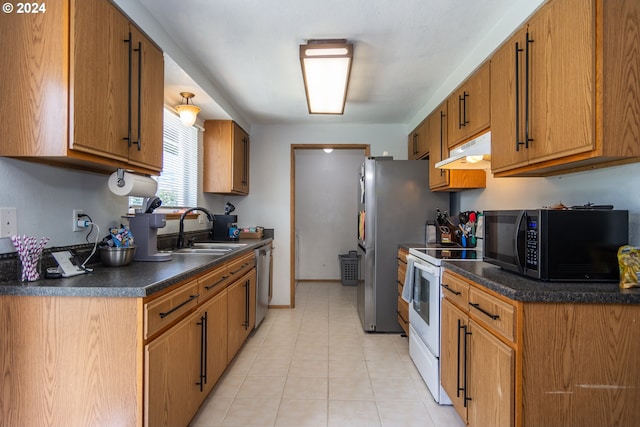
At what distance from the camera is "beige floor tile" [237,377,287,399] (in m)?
2.25

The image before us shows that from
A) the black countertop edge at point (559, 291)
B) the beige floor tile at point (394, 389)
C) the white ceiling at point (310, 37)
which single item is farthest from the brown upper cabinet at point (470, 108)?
the beige floor tile at point (394, 389)

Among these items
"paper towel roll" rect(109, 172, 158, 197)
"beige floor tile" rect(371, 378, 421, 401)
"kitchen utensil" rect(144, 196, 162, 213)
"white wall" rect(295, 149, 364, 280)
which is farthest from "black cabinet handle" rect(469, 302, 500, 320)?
"white wall" rect(295, 149, 364, 280)

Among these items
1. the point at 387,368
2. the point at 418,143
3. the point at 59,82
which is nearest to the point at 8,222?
the point at 59,82

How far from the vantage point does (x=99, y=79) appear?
4.92 feet

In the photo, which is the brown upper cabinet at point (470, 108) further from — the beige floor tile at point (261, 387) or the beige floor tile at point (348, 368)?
the beige floor tile at point (261, 387)

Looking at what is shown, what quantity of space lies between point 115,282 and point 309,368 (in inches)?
66.9

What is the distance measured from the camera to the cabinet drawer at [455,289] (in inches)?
70.6

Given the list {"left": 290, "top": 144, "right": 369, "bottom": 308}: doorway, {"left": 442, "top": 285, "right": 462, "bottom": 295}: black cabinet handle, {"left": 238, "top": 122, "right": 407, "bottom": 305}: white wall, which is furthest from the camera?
{"left": 290, "top": 144, "right": 369, "bottom": 308}: doorway

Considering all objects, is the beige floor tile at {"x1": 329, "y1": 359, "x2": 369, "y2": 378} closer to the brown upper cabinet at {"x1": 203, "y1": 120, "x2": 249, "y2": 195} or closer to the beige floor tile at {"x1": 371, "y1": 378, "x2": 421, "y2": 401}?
the beige floor tile at {"x1": 371, "y1": 378, "x2": 421, "y2": 401}

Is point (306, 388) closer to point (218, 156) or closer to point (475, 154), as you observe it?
point (475, 154)

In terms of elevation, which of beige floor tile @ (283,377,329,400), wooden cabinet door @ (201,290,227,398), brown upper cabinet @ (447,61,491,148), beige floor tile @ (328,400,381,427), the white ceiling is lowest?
beige floor tile @ (328,400,381,427)

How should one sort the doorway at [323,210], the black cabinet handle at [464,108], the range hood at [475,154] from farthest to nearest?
the doorway at [323,210] < the black cabinet handle at [464,108] < the range hood at [475,154]

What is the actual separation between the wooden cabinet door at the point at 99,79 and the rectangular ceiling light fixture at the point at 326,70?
1.09m

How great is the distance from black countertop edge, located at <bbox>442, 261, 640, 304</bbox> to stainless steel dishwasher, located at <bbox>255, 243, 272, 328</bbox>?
2.31 meters
